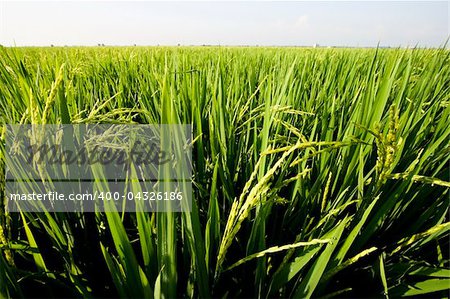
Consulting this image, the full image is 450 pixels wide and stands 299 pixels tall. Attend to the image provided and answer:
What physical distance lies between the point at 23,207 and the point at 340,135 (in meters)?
0.92

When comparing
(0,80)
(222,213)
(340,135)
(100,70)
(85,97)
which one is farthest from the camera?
(100,70)

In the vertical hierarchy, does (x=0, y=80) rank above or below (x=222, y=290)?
above

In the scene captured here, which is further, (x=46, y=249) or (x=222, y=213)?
(x=222, y=213)

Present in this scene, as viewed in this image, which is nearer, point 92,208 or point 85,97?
point 92,208

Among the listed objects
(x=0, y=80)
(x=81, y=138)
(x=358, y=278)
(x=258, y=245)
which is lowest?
(x=358, y=278)

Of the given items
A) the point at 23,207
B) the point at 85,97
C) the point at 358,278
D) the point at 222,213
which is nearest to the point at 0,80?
the point at 85,97

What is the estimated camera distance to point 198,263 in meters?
0.51

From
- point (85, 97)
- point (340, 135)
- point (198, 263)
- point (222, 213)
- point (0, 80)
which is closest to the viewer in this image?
point (198, 263)

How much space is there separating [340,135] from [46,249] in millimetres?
901

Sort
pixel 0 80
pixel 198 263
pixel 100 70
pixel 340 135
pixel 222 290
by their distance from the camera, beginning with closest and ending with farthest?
pixel 198 263 < pixel 222 290 < pixel 340 135 < pixel 0 80 < pixel 100 70

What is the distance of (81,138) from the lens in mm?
921

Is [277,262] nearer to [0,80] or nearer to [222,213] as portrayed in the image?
[222,213]

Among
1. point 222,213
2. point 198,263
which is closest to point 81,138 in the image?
point 222,213

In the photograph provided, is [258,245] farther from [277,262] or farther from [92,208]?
[92,208]
